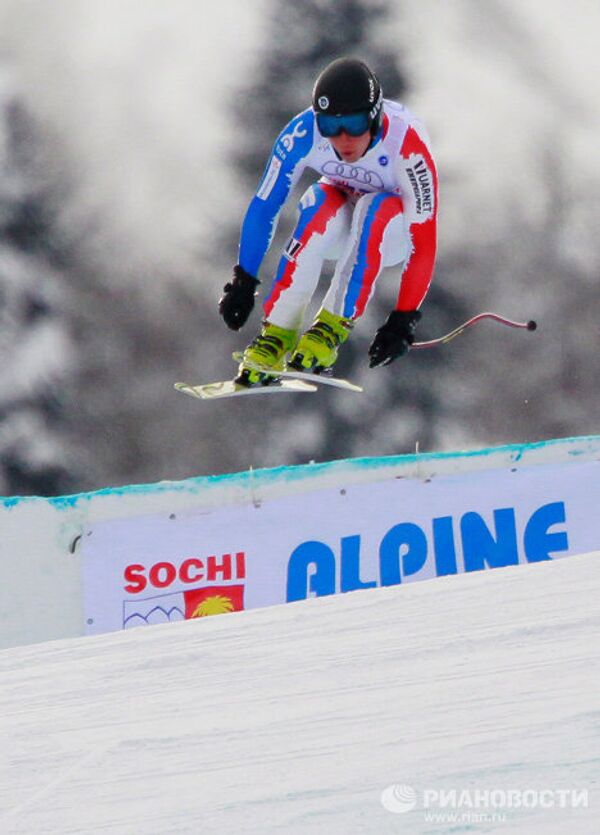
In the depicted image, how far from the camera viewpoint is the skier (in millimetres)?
4768

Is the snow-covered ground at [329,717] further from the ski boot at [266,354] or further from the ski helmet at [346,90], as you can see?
the ski helmet at [346,90]

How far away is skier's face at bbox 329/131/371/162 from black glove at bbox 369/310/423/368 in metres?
0.57

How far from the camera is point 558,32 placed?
12.0m

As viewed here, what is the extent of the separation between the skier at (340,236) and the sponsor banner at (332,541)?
2.96 feet

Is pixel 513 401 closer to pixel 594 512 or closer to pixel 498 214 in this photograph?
pixel 498 214

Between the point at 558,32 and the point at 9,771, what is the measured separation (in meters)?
10.5

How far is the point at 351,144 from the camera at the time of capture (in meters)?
4.62

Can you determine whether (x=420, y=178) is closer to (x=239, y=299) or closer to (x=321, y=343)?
(x=321, y=343)

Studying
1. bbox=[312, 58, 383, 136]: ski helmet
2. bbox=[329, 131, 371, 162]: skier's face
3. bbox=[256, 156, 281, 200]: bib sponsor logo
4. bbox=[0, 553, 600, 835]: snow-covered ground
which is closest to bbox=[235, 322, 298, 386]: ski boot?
bbox=[256, 156, 281, 200]: bib sponsor logo

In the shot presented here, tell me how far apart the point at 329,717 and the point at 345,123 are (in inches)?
92.5

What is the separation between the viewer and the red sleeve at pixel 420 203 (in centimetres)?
475

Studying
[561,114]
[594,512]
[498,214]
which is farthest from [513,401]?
[594,512]

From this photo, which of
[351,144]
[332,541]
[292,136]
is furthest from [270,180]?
[332,541]

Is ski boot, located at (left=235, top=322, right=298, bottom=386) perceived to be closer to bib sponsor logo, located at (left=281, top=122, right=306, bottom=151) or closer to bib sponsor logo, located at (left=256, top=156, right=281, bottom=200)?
bib sponsor logo, located at (left=256, top=156, right=281, bottom=200)
